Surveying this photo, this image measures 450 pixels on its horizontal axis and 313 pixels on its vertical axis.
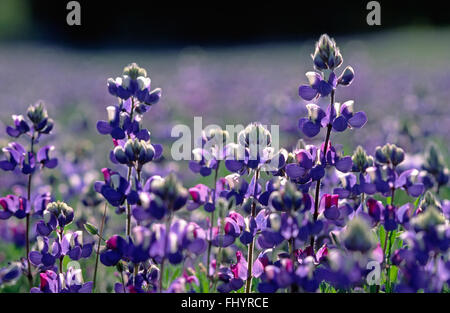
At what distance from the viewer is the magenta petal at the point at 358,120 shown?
1688 millimetres

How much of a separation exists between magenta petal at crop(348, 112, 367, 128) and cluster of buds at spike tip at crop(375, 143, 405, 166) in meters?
0.10

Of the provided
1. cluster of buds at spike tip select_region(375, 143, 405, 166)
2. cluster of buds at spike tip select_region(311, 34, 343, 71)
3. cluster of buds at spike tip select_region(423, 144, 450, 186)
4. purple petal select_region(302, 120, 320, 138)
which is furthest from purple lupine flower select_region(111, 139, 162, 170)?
cluster of buds at spike tip select_region(423, 144, 450, 186)

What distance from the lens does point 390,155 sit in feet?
5.42

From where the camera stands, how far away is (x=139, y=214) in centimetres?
144

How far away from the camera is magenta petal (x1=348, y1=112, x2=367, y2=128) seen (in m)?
1.69

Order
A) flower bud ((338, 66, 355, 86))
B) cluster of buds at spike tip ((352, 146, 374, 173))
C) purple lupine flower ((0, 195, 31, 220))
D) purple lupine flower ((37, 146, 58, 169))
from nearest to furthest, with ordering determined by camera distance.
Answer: flower bud ((338, 66, 355, 86)), cluster of buds at spike tip ((352, 146, 374, 173)), purple lupine flower ((0, 195, 31, 220)), purple lupine flower ((37, 146, 58, 169))

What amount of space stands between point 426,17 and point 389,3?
3247 millimetres

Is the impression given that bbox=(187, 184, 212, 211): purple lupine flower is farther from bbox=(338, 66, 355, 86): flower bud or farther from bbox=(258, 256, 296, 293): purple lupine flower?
bbox=(338, 66, 355, 86): flower bud

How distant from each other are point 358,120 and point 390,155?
149 millimetres

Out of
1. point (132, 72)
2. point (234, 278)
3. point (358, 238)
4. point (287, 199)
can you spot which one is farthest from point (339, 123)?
point (132, 72)

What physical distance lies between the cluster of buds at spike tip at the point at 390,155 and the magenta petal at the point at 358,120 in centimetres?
10

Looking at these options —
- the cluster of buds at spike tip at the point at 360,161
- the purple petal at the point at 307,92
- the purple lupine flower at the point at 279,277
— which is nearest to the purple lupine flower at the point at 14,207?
the purple lupine flower at the point at 279,277

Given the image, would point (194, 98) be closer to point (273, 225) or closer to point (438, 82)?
point (438, 82)

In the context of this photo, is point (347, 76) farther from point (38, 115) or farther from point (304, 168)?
point (38, 115)
